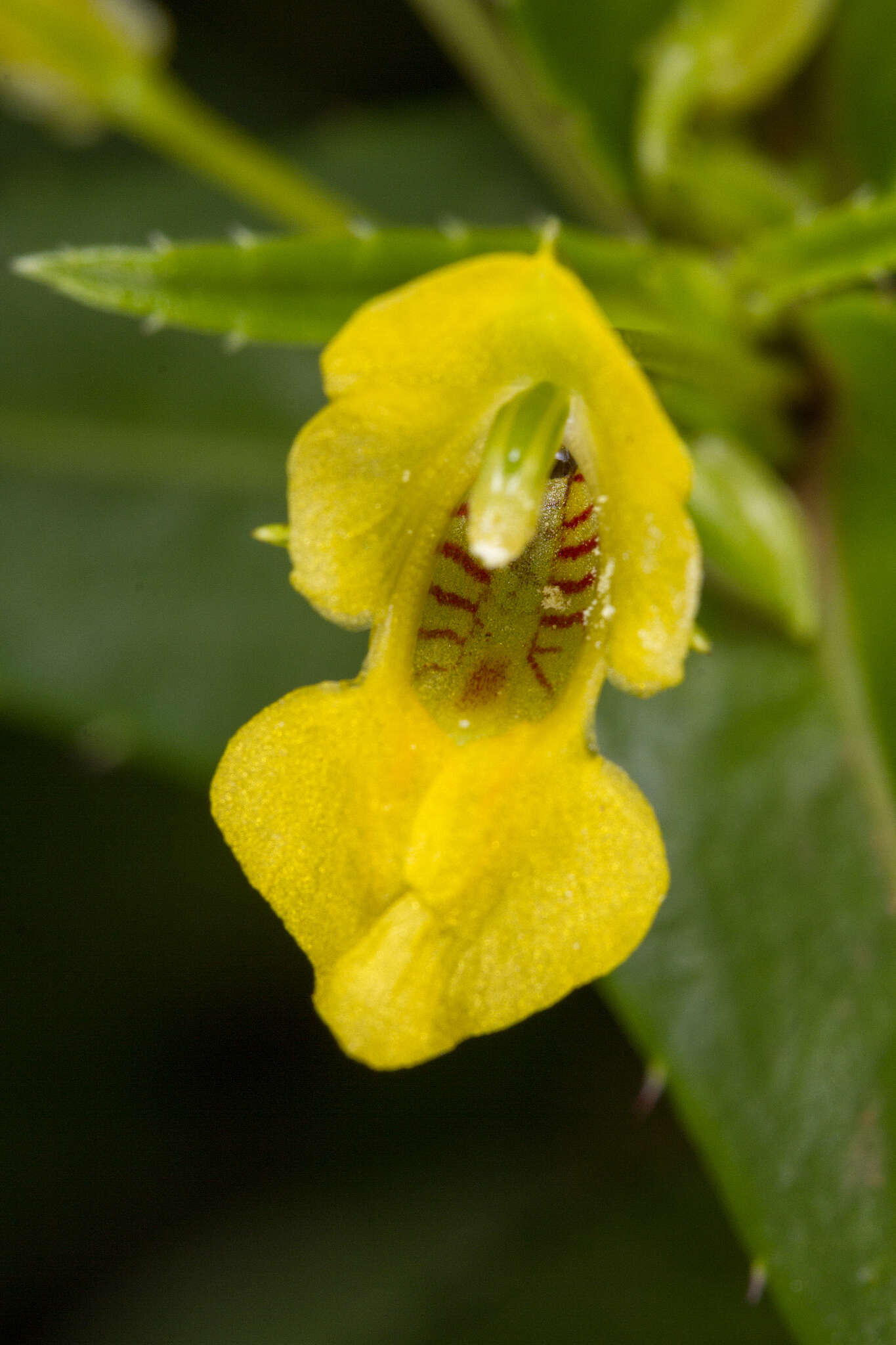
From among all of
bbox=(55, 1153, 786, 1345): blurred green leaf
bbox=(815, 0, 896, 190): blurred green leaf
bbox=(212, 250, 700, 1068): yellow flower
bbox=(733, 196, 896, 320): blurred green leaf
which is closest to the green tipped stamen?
bbox=(212, 250, 700, 1068): yellow flower

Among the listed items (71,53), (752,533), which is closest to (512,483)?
(752,533)

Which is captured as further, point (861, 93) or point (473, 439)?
point (861, 93)

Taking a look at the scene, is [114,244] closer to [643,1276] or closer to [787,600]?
[787,600]

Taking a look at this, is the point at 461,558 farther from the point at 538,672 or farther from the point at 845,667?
the point at 845,667

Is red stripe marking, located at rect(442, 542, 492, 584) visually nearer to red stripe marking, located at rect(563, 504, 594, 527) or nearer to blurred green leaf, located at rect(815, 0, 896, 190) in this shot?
red stripe marking, located at rect(563, 504, 594, 527)

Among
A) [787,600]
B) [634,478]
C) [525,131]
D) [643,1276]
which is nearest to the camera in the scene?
[634,478]

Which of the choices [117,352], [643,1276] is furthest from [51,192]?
[643,1276]
